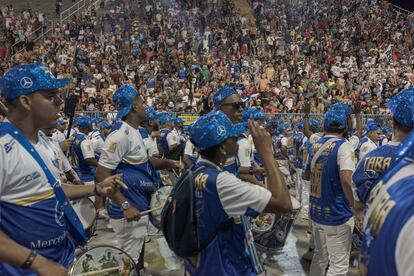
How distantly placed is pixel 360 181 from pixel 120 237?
8.93ft

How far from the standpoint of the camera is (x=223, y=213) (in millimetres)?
2861

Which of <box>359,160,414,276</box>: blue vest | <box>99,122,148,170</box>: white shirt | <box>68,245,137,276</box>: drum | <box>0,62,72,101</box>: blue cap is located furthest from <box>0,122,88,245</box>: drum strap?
<box>359,160,414,276</box>: blue vest

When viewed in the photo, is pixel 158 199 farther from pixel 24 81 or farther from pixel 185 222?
pixel 24 81

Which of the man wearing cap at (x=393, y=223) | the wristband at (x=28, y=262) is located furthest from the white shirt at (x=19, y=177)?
the man wearing cap at (x=393, y=223)

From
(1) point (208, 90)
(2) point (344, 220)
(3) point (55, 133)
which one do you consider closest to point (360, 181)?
(2) point (344, 220)

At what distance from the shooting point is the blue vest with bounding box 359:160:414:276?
1217 millimetres

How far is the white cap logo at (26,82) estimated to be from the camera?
286 cm

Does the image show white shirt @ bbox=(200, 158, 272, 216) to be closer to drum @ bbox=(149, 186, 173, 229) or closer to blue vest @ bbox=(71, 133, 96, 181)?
drum @ bbox=(149, 186, 173, 229)

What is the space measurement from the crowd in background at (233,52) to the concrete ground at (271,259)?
9691mm

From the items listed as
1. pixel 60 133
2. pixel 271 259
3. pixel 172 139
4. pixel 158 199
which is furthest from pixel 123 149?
pixel 60 133

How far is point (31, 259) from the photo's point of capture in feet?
7.77

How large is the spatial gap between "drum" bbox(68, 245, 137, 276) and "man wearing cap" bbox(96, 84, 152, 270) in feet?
1.89

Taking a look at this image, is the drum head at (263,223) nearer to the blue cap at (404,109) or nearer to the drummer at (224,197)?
the blue cap at (404,109)

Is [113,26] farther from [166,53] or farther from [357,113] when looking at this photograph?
[357,113]
